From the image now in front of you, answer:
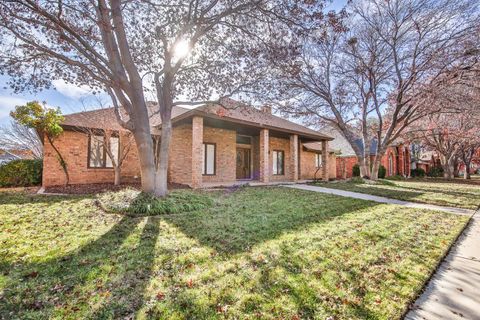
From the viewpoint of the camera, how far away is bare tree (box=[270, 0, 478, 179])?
39.2 feet

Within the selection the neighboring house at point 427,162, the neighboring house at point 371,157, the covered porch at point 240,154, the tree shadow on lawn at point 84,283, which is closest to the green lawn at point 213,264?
the tree shadow on lawn at point 84,283

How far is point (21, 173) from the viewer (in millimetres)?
10547

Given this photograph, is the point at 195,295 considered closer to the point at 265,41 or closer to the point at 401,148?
the point at 265,41

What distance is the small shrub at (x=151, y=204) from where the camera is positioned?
5910 millimetres

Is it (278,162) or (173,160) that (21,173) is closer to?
(173,160)

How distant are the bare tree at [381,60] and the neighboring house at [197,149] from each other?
2.83 metres

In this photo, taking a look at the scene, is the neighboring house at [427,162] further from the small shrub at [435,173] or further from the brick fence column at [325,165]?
the brick fence column at [325,165]

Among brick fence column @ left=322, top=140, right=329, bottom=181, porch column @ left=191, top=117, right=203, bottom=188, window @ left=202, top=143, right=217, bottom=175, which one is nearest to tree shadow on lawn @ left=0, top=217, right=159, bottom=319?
porch column @ left=191, top=117, right=203, bottom=188

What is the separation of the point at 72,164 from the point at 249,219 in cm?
980

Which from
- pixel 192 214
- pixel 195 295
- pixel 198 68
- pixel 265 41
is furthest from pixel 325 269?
pixel 198 68

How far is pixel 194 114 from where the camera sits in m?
9.98

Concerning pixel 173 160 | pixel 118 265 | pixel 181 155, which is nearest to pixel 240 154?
pixel 181 155

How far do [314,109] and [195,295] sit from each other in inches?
653

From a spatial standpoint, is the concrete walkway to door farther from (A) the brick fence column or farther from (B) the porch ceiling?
(A) the brick fence column
